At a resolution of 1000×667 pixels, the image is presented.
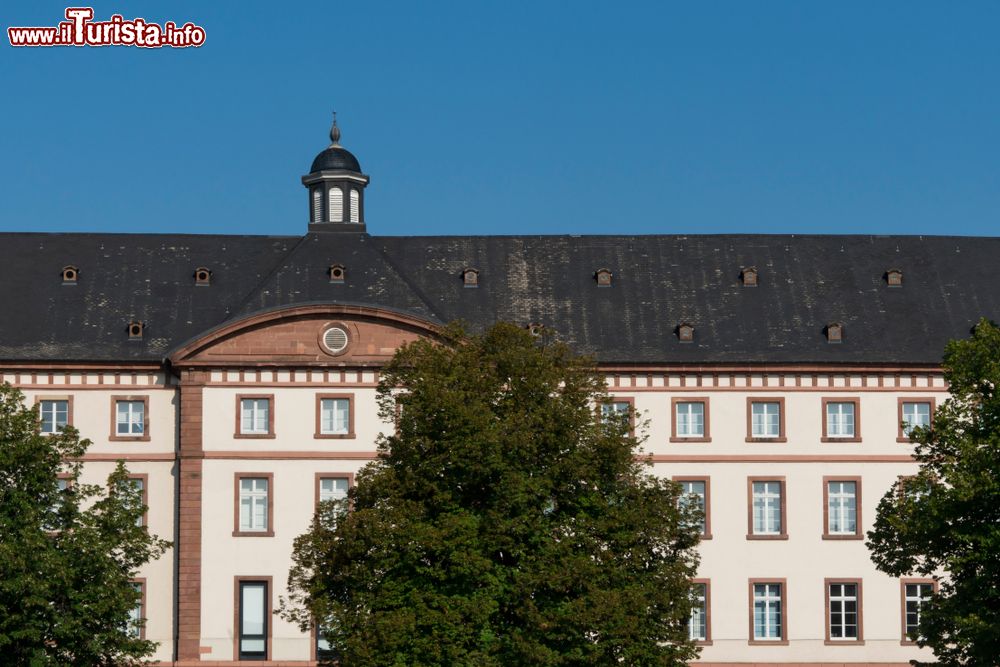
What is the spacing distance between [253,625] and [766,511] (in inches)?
708

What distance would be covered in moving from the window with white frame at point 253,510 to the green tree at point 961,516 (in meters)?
25.1

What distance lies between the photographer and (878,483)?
84.4m

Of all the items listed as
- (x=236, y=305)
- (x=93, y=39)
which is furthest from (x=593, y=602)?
(x=236, y=305)

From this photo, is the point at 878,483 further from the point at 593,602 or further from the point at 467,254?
the point at 593,602

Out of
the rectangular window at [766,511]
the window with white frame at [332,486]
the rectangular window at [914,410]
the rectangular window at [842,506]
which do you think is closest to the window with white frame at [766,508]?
the rectangular window at [766,511]

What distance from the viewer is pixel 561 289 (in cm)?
8775

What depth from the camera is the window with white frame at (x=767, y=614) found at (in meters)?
83.6

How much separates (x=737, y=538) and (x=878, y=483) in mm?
5273

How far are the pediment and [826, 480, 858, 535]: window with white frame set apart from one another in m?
14.9

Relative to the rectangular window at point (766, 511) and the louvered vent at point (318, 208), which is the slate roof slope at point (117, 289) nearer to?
the louvered vent at point (318, 208)

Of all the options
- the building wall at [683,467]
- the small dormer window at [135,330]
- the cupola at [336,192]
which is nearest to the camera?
the building wall at [683,467]

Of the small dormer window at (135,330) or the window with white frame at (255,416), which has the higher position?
the small dormer window at (135,330)

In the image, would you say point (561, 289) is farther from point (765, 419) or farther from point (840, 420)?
point (840, 420)

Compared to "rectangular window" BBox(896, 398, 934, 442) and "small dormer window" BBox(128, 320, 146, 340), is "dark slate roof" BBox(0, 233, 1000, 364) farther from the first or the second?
"rectangular window" BBox(896, 398, 934, 442)
